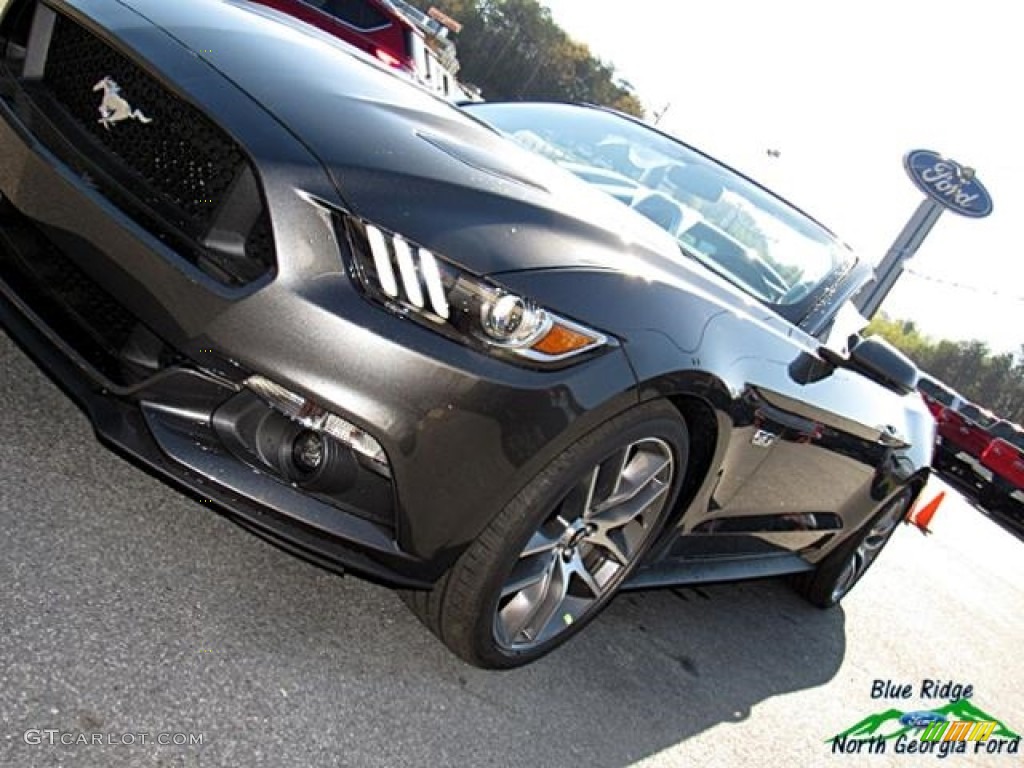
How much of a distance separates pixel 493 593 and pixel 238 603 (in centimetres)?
59

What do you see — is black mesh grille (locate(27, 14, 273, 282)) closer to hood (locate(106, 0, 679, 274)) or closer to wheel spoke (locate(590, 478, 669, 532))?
hood (locate(106, 0, 679, 274))

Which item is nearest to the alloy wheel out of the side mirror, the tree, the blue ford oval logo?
the side mirror

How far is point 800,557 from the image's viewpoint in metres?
3.75

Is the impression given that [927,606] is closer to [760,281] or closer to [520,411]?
[760,281]

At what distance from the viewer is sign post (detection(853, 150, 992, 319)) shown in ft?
83.8

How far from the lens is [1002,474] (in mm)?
12445

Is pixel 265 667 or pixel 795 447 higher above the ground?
pixel 795 447

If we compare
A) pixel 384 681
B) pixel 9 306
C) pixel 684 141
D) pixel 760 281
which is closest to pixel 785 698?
pixel 760 281

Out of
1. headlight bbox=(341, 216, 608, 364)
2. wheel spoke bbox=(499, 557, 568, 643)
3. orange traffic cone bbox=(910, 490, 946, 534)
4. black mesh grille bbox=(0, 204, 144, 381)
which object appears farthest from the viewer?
orange traffic cone bbox=(910, 490, 946, 534)

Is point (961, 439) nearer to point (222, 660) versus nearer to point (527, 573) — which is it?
point (527, 573)

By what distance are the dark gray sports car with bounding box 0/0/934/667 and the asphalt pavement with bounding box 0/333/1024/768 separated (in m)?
0.16

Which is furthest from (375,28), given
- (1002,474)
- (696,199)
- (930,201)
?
(930,201)

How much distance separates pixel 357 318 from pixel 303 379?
6.2 inches

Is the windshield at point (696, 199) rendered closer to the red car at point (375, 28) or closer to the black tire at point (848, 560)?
the black tire at point (848, 560)
